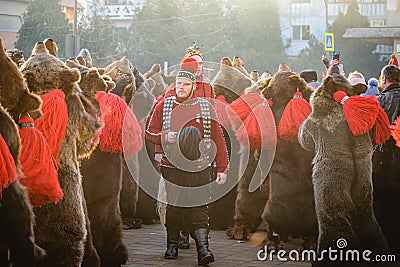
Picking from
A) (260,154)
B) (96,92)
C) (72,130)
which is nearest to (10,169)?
(72,130)

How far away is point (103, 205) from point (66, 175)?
1.56 m

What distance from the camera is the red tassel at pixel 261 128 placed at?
9.53 m

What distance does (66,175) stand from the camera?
6.32 meters

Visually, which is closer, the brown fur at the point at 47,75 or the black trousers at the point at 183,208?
the brown fur at the point at 47,75

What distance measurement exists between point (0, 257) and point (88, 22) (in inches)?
1471

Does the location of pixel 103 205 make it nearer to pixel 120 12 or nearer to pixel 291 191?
pixel 291 191

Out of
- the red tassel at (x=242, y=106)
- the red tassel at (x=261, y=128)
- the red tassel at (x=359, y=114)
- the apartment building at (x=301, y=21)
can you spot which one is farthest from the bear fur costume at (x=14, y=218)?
the apartment building at (x=301, y=21)

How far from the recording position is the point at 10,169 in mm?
4855

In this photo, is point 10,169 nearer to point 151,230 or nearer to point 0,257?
point 0,257

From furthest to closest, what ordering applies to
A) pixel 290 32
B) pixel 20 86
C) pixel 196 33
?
pixel 290 32 → pixel 196 33 → pixel 20 86

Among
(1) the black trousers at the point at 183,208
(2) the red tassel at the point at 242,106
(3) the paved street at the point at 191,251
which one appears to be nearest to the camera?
(1) the black trousers at the point at 183,208

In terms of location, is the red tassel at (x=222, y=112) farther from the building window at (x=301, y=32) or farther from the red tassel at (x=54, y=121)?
the building window at (x=301, y=32)

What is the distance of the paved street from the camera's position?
28.6 ft

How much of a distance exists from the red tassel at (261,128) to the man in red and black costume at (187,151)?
0.95 metres
